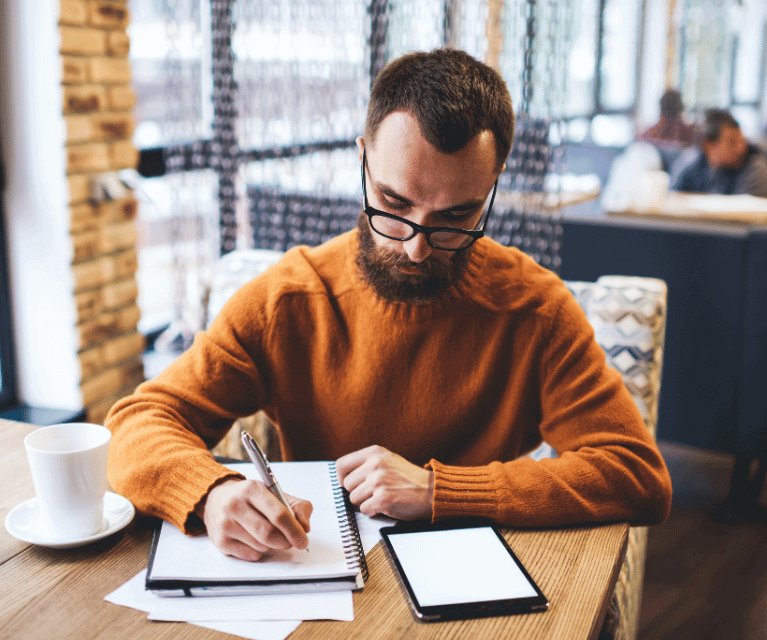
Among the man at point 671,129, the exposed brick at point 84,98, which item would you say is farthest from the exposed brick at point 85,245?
the man at point 671,129

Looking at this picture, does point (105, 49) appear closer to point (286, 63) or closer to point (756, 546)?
point (286, 63)

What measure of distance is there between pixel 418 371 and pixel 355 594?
464 mm

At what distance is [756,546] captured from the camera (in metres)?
2.39

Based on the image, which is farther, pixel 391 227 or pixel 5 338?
pixel 5 338

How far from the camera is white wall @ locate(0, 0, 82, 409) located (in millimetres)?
2178

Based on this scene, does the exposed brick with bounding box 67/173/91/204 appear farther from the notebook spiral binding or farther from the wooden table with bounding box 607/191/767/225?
the wooden table with bounding box 607/191/767/225

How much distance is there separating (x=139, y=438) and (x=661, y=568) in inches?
72.1

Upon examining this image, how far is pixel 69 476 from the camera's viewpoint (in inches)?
33.5

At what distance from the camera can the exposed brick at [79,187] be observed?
2.26 meters

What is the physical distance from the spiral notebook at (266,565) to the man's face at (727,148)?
12.6 ft

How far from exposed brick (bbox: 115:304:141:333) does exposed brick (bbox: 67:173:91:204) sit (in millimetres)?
420

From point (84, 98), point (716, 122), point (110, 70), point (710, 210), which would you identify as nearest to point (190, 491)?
point (84, 98)

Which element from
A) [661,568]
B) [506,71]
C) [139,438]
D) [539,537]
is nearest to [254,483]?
[139,438]

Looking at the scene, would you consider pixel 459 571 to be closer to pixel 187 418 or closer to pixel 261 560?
pixel 261 560
